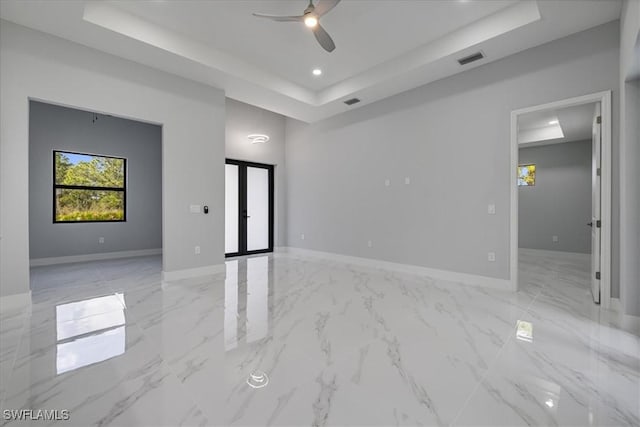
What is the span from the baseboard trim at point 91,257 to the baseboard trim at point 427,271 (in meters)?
4.04

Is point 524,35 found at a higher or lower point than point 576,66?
higher

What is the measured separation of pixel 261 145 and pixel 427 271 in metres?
4.67

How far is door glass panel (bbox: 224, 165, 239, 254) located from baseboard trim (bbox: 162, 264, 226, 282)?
5.52 feet

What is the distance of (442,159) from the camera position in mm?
4602

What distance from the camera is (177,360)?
2080mm

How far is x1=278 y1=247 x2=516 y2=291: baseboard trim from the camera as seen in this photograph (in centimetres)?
401

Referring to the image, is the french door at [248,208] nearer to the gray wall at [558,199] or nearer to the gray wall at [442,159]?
the gray wall at [442,159]

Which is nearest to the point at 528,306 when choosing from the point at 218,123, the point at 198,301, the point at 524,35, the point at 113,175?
the point at 524,35

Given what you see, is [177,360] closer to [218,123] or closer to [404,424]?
[404,424]

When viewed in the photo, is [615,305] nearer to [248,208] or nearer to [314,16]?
[314,16]

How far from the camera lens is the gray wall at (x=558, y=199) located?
648cm

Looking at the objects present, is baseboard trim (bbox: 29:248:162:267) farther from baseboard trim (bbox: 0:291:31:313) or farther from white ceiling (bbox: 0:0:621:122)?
white ceiling (bbox: 0:0:621:122)

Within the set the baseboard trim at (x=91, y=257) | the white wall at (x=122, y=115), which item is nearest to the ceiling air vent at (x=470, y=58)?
the white wall at (x=122, y=115)

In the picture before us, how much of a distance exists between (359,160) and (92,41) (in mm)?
4387
